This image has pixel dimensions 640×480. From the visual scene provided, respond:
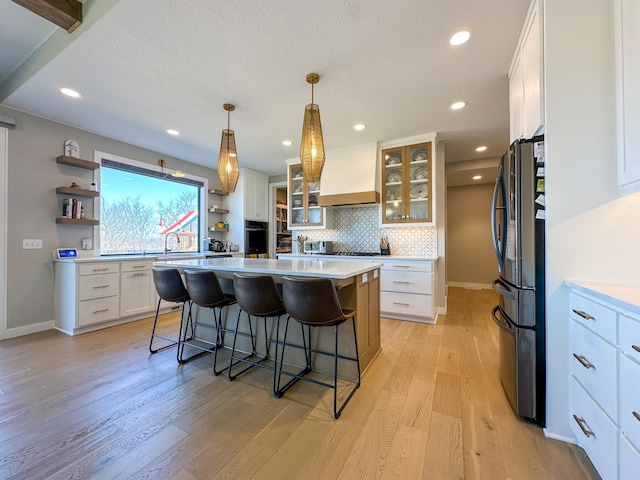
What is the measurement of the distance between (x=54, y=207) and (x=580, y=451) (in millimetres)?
5390

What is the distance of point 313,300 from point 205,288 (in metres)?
1.05

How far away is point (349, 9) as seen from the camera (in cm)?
171

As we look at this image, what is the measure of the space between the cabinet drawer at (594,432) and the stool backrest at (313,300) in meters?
1.28

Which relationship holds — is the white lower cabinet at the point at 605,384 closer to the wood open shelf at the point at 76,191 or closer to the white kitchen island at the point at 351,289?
the white kitchen island at the point at 351,289

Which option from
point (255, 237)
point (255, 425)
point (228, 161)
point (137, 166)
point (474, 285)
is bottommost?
point (255, 425)

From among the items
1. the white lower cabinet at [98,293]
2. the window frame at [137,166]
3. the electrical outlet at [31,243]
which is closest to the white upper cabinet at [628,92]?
the white lower cabinet at [98,293]

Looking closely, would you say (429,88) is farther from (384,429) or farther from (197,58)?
(384,429)

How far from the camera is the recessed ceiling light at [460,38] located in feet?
6.24

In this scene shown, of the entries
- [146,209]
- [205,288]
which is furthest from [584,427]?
[146,209]

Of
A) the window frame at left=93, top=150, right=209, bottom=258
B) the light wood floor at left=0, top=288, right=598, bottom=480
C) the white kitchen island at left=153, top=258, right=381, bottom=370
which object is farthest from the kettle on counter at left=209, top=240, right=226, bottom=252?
the light wood floor at left=0, top=288, right=598, bottom=480

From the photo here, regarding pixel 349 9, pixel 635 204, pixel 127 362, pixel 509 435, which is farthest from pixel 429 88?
pixel 127 362

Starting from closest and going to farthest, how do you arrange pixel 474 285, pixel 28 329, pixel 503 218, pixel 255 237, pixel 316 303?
pixel 316 303, pixel 503 218, pixel 28 329, pixel 255 237, pixel 474 285

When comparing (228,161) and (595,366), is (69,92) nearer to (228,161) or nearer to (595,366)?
(228,161)

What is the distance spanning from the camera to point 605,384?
3.70 feet
